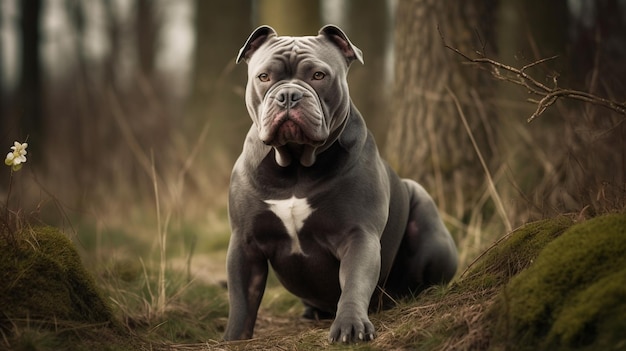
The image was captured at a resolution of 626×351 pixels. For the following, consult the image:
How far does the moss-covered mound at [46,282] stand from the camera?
117 inches

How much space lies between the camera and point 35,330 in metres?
2.84

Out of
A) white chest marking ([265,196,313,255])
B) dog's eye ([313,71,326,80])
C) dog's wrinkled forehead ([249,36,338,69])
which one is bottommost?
white chest marking ([265,196,313,255])

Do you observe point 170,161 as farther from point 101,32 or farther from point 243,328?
point 101,32

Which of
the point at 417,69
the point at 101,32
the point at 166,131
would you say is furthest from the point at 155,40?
the point at 417,69

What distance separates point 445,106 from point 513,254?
2.66 m

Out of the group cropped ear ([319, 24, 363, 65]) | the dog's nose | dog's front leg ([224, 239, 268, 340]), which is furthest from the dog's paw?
cropped ear ([319, 24, 363, 65])

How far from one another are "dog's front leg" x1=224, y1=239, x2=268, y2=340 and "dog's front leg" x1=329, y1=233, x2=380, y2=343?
466mm

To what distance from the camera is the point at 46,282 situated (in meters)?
3.10

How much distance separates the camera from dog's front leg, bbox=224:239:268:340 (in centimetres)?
376

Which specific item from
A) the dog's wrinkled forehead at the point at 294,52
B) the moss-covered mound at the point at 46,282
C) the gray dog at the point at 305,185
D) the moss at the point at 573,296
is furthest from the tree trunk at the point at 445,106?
the moss-covered mound at the point at 46,282

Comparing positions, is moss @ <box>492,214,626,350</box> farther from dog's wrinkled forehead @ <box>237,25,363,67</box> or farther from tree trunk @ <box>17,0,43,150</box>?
tree trunk @ <box>17,0,43,150</box>

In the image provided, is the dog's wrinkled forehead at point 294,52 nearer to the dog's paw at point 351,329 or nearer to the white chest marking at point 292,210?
the white chest marking at point 292,210

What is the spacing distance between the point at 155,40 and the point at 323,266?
13.5m

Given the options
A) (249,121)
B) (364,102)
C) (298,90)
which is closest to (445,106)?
(298,90)
